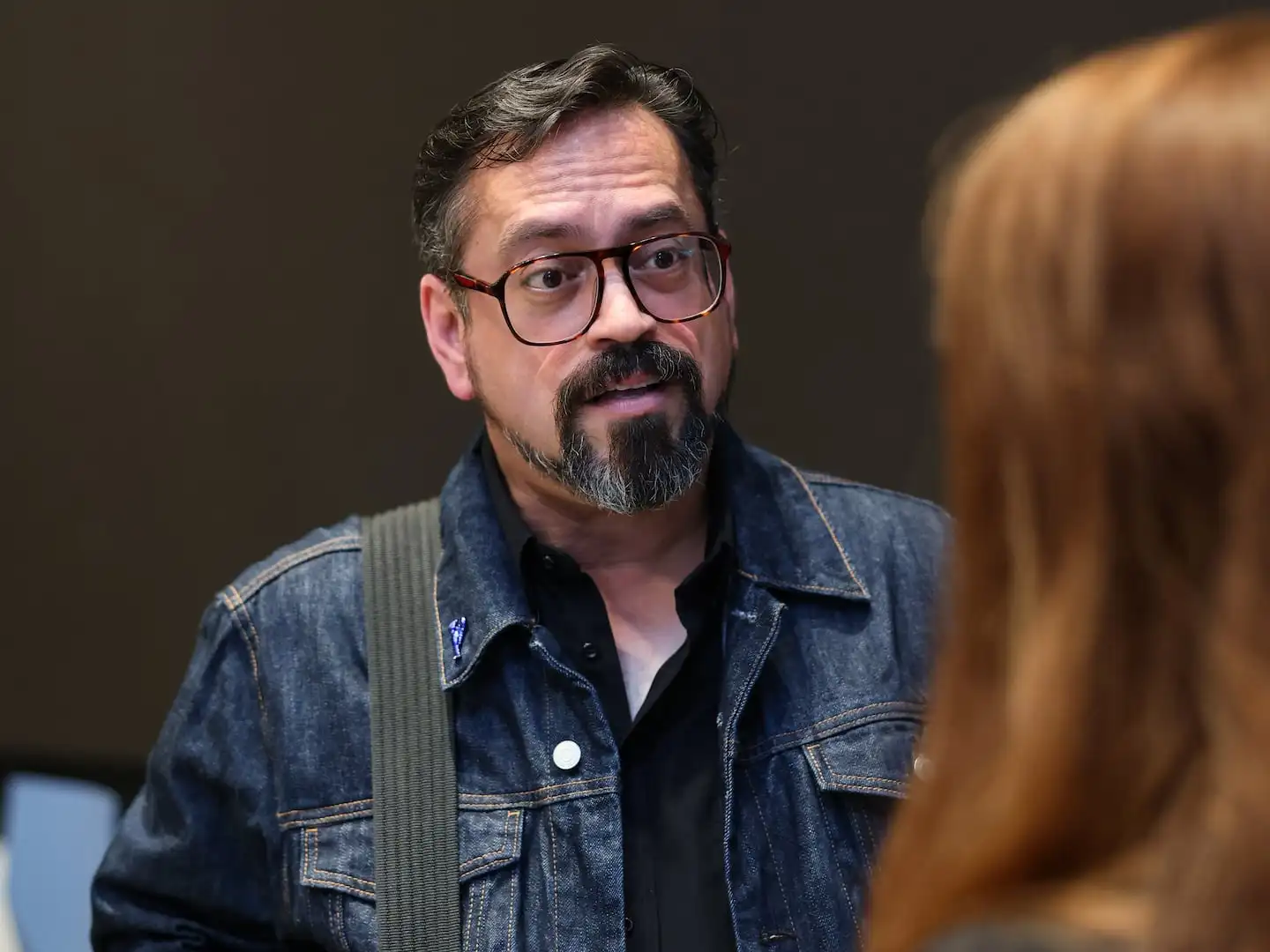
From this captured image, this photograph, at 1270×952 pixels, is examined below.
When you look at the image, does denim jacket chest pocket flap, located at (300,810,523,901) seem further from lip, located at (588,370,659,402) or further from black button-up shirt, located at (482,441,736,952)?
lip, located at (588,370,659,402)

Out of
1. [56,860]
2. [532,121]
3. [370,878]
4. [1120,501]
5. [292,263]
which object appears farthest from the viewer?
[292,263]

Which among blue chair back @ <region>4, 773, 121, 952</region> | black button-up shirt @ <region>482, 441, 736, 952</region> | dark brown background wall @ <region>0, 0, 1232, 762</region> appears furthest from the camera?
dark brown background wall @ <region>0, 0, 1232, 762</region>

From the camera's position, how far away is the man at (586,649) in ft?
5.33

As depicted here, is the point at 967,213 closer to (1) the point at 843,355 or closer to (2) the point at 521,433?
(2) the point at 521,433

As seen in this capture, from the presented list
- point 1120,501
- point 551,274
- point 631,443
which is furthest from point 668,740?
point 1120,501

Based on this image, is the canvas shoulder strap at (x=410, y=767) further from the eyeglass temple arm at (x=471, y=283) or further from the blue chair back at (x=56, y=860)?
the blue chair back at (x=56, y=860)

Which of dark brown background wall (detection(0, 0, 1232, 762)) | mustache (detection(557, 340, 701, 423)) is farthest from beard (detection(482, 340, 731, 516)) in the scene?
dark brown background wall (detection(0, 0, 1232, 762))

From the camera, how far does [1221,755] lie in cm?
77

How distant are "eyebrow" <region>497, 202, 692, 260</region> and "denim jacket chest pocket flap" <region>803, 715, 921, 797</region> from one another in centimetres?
61

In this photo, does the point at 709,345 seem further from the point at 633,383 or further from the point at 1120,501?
the point at 1120,501

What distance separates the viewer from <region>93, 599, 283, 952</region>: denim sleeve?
172cm

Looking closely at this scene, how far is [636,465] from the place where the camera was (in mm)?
1694

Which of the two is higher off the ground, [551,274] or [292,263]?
[292,263]

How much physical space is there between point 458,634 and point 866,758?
47cm
